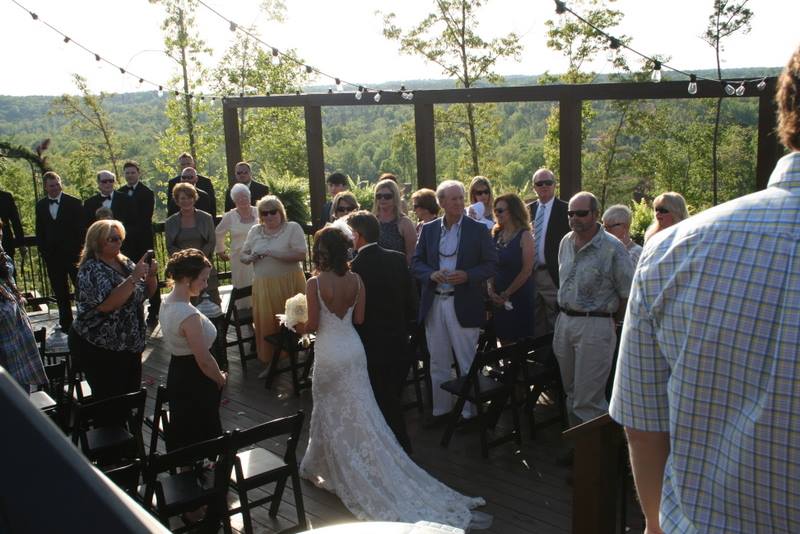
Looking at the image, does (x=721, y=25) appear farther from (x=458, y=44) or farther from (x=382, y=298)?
(x=382, y=298)

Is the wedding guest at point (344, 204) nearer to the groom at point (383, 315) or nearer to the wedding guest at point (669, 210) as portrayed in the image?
the groom at point (383, 315)

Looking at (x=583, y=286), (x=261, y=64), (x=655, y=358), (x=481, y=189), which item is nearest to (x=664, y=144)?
(x=261, y=64)

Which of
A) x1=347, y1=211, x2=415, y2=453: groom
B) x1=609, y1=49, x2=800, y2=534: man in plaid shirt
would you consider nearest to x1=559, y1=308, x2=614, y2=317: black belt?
x1=347, y1=211, x2=415, y2=453: groom

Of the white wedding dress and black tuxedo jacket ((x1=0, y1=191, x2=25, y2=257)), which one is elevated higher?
black tuxedo jacket ((x1=0, y1=191, x2=25, y2=257))

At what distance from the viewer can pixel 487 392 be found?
5410 millimetres

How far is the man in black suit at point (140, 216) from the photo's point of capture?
8.94 metres

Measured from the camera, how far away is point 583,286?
5.06 meters

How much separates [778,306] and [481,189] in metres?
6.06

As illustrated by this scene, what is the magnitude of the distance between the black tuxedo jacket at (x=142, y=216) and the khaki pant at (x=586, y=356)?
5.46 m

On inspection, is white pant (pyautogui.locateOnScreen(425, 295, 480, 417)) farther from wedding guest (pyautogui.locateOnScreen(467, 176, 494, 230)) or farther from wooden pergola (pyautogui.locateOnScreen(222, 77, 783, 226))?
wooden pergola (pyautogui.locateOnScreen(222, 77, 783, 226))

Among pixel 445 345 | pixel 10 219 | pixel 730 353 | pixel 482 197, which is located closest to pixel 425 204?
pixel 482 197

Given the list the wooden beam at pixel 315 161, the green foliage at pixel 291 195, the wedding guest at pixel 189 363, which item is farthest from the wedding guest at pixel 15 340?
the green foliage at pixel 291 195

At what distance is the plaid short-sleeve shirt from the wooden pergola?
5062 millimetres

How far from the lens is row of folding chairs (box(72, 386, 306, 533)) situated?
379 centimetres
